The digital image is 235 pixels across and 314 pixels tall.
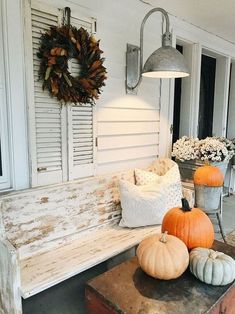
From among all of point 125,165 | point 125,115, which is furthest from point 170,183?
point 125,115

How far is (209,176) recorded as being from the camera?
8.84 ft

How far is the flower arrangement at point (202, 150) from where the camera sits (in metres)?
2.90

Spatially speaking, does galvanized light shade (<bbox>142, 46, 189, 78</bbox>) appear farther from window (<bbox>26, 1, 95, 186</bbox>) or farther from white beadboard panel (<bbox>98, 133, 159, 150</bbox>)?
white beadboard panel (<bbox>98, 133, 159, 150</bbox>)

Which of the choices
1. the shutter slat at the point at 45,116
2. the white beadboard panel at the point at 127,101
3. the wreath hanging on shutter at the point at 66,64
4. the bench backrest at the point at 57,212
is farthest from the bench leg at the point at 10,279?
the white beadboard panel at the point at 127,101

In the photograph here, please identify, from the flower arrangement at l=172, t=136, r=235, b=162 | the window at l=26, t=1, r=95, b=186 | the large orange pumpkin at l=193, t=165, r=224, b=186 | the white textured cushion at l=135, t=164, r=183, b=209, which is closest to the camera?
the window at l=26, t=1, r=95, b=186

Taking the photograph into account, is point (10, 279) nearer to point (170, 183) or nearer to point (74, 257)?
point (74, 257)

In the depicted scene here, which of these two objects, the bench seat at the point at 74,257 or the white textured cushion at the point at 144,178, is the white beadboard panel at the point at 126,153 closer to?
the white textured cushion at the point at 144,178

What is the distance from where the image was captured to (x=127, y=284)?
1273 mm

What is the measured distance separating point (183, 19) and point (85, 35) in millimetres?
1494

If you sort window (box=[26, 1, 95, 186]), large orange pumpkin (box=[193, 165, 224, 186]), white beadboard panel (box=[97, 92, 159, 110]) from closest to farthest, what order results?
window (box=[26, 1, 95, 186]) < white beadboard panel (box=[97, 92, 159, 110]) < large orange pumpkin (box=[193, 165, 224, 186])

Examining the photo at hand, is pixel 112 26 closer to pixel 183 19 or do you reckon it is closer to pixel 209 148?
pixel 183 19

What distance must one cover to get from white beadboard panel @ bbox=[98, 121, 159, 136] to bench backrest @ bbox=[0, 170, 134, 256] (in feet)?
1.36

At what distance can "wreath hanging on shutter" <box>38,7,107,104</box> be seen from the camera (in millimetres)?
1869

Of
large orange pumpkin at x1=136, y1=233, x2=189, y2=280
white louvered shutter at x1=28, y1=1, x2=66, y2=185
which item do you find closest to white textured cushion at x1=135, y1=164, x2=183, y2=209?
white louvered shutter at x1=28, y1=1, x2=66, y2=185
